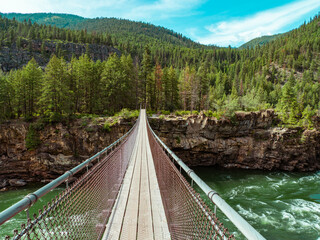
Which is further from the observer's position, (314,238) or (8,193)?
(8,193)

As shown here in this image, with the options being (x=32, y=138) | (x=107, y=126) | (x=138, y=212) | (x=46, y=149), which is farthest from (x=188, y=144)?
(x=138, y=212)

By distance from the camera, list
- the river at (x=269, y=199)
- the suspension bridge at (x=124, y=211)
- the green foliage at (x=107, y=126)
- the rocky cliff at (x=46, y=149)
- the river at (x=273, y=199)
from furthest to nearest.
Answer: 1. the green foliage at (x=107, y=126)
2. the rocky cliff at (x=46, y=149)
3. the river at (x=273, y=199)
4. the river at (x=269, y=199)
5. the suspension bridge at (x=124, y=211)

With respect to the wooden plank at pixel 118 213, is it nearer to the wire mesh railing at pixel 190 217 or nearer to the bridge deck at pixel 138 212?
the bridge deck at pixel 138 212

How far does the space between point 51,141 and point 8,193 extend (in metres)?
5.81

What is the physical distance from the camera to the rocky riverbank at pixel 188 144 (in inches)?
750

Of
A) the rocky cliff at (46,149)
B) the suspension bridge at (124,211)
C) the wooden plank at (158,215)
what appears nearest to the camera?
the suspension bridge at (124,211)

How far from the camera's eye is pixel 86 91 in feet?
82.2

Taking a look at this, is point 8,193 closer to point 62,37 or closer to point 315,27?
point 62,37

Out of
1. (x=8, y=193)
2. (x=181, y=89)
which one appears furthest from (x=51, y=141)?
(x=181, y=89)

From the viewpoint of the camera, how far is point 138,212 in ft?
12.7

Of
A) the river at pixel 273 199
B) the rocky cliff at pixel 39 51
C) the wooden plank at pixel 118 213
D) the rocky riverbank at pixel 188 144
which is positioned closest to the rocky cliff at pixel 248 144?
the rocky riverbank at pixel 188 144

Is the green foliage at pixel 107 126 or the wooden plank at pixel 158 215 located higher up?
the green foliage at pixel 107 126

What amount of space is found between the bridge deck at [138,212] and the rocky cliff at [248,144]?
17.0 m

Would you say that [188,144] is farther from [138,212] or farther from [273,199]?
[138,212]
